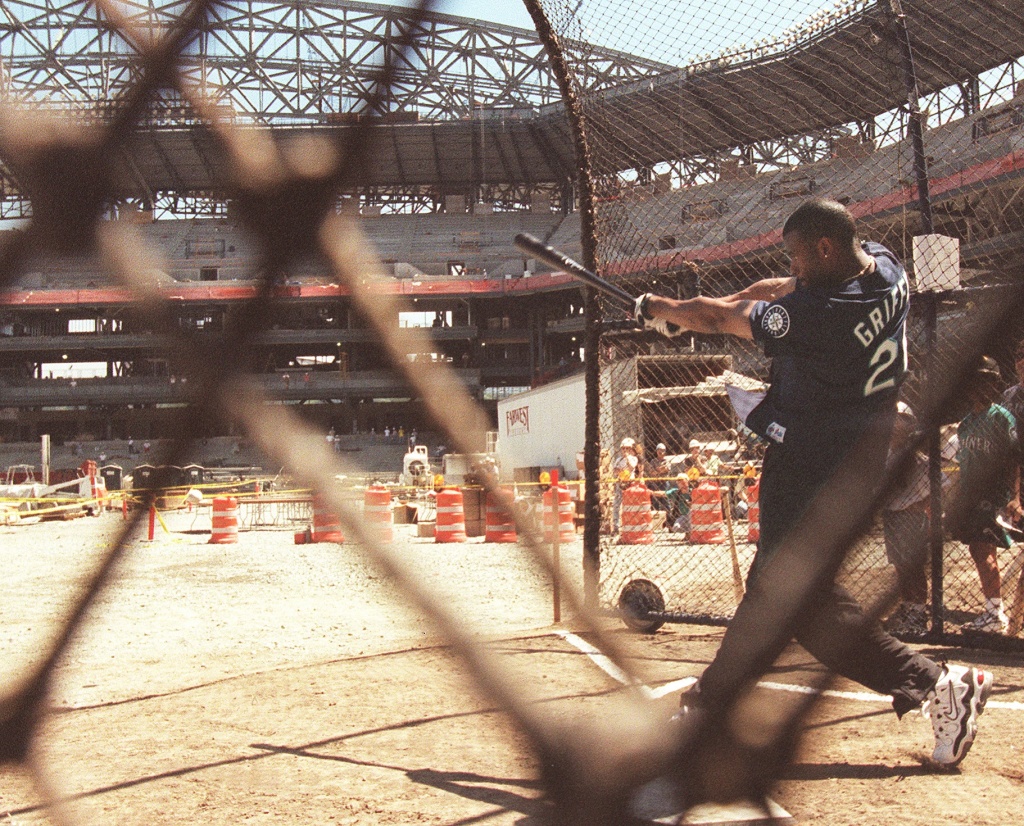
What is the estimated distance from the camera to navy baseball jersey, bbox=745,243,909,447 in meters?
2.89

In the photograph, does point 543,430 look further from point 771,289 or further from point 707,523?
point 771,289

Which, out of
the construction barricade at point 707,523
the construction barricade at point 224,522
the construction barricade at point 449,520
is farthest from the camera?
the construction barricade at point 224,522

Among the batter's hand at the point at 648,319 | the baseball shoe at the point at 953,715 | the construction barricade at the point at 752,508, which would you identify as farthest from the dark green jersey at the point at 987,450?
the construction barricade at the point at 752,508

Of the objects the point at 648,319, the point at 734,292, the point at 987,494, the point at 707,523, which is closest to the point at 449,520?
the point at 707,523

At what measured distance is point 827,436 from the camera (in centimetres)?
295

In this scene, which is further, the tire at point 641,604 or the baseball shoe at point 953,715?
the tire at point 641,604

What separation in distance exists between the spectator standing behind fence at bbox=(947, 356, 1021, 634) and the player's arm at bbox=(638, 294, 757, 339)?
2.45 meters

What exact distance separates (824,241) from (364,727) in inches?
92.8

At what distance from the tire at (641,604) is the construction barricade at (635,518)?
6.38 m

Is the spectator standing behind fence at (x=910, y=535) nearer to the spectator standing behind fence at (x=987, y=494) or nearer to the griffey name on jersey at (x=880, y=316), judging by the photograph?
the spectator standing behind fence at (x=987, y=494)

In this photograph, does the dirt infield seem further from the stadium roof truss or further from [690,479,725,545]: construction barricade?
[690,479,725,545]: construction barricade

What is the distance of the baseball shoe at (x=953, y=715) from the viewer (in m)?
2.89

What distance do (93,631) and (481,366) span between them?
42136 millimetres

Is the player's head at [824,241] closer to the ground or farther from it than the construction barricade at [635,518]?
farther from it
